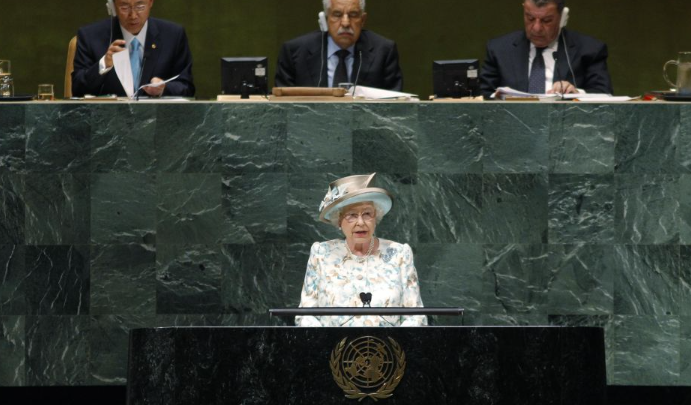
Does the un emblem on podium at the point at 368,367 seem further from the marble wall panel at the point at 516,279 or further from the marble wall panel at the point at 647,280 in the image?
the marble wall panel at the point at 647,280

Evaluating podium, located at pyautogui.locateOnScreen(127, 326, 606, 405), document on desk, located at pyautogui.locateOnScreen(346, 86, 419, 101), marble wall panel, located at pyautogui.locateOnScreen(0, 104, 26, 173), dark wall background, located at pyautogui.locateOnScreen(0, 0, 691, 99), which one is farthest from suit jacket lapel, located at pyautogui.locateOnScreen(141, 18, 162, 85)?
podium, located at pyautogui.locateOnScreen(127, 326, 606, 405)

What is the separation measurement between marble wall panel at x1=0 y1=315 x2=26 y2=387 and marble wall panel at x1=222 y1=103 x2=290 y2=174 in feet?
4.48

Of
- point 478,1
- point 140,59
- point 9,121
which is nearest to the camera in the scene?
point 9,121

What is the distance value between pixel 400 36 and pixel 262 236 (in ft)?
13.9

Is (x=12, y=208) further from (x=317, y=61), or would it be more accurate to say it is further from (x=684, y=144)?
(x=684, y=144)

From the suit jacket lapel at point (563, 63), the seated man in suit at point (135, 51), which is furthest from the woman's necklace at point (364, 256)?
the suit jacket lapel at point (563, 63)

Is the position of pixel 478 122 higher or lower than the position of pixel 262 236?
higher

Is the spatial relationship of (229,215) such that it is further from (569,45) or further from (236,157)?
(569,45)

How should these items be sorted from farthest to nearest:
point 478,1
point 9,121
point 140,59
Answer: point 478,1
point 140,59
point 9,121

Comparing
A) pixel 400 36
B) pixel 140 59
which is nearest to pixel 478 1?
pixel 400 36

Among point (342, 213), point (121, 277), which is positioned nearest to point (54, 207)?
point (121, 277)

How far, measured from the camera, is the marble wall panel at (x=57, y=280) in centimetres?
707

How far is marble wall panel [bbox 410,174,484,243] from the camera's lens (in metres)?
7.09

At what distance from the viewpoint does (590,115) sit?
706 centimetres
